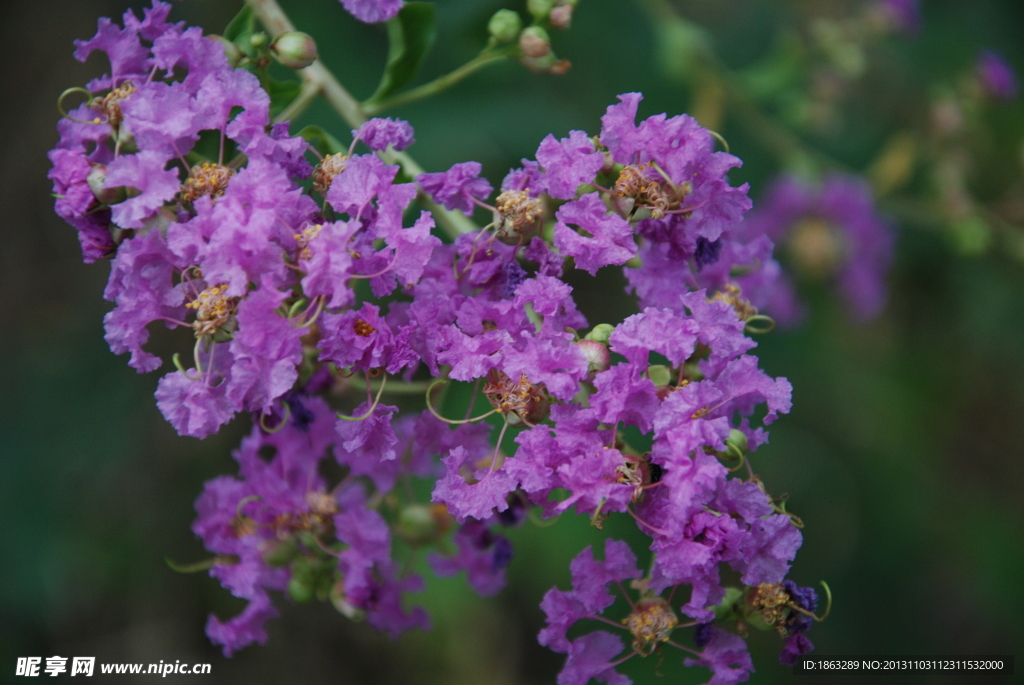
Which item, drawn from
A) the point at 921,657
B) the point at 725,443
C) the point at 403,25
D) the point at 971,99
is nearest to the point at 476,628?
the point at 921,657

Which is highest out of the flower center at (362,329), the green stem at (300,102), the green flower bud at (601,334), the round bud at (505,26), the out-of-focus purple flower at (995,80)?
the round bud at (505,26)

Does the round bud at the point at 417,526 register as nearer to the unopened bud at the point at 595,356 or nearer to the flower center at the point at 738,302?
the unopened bud at the point at 595,356

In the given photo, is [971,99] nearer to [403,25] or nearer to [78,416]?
[403,25]

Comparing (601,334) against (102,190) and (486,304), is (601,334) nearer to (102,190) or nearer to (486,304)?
(486,304)

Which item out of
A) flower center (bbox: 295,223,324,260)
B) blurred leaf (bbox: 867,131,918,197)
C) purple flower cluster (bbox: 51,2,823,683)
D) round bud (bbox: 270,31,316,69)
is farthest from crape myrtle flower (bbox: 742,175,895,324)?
flower center (bbox: 295,223,324,260)

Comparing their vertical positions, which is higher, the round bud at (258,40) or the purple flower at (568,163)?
the round bud at (258,40)

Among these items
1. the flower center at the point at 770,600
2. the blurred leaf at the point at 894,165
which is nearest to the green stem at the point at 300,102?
the flower center at the point at 770,600

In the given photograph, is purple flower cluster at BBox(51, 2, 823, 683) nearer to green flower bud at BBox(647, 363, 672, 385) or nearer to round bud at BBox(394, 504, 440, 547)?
green flower bud at BBox(647, 363, 672, 385)
